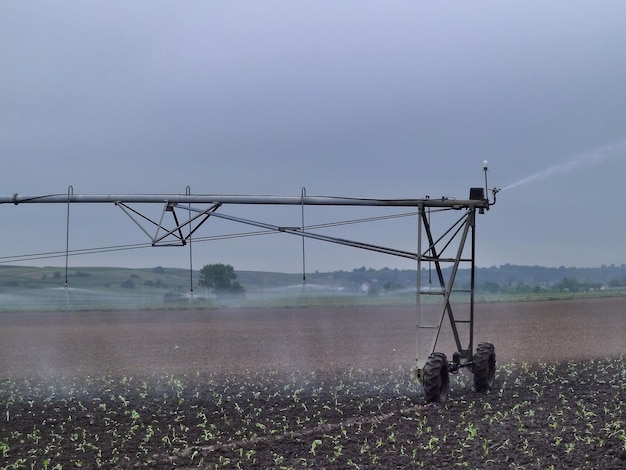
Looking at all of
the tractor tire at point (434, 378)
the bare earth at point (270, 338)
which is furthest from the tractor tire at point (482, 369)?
the bare earth at point (270, 338)

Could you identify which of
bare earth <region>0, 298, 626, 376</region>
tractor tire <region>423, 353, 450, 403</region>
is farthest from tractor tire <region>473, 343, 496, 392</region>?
bare earth <region>0, 298, 626, 376</region>

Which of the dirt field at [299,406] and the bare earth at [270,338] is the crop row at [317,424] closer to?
the dirt field at [299,406]

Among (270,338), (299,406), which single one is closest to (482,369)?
(299,406)

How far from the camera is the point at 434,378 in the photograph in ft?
58.4

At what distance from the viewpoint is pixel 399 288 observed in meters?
67.8

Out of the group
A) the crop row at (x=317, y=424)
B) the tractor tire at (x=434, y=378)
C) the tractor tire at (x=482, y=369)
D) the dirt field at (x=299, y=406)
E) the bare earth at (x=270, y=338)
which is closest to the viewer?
the crop row at (x=317, y=424)

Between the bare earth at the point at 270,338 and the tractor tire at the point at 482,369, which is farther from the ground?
the tractor tire at the point at 482,369

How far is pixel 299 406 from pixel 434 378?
298 cm

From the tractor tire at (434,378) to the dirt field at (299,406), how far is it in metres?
0.36

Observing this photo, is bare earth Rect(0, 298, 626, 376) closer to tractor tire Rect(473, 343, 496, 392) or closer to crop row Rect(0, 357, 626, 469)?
crop row Rect(0, 357, 626, 469)

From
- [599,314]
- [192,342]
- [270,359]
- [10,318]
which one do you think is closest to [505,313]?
[599,314]

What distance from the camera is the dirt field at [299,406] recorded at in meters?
13.6

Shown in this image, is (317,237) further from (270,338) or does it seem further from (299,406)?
(270,338)

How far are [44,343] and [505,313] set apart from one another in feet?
99.2
